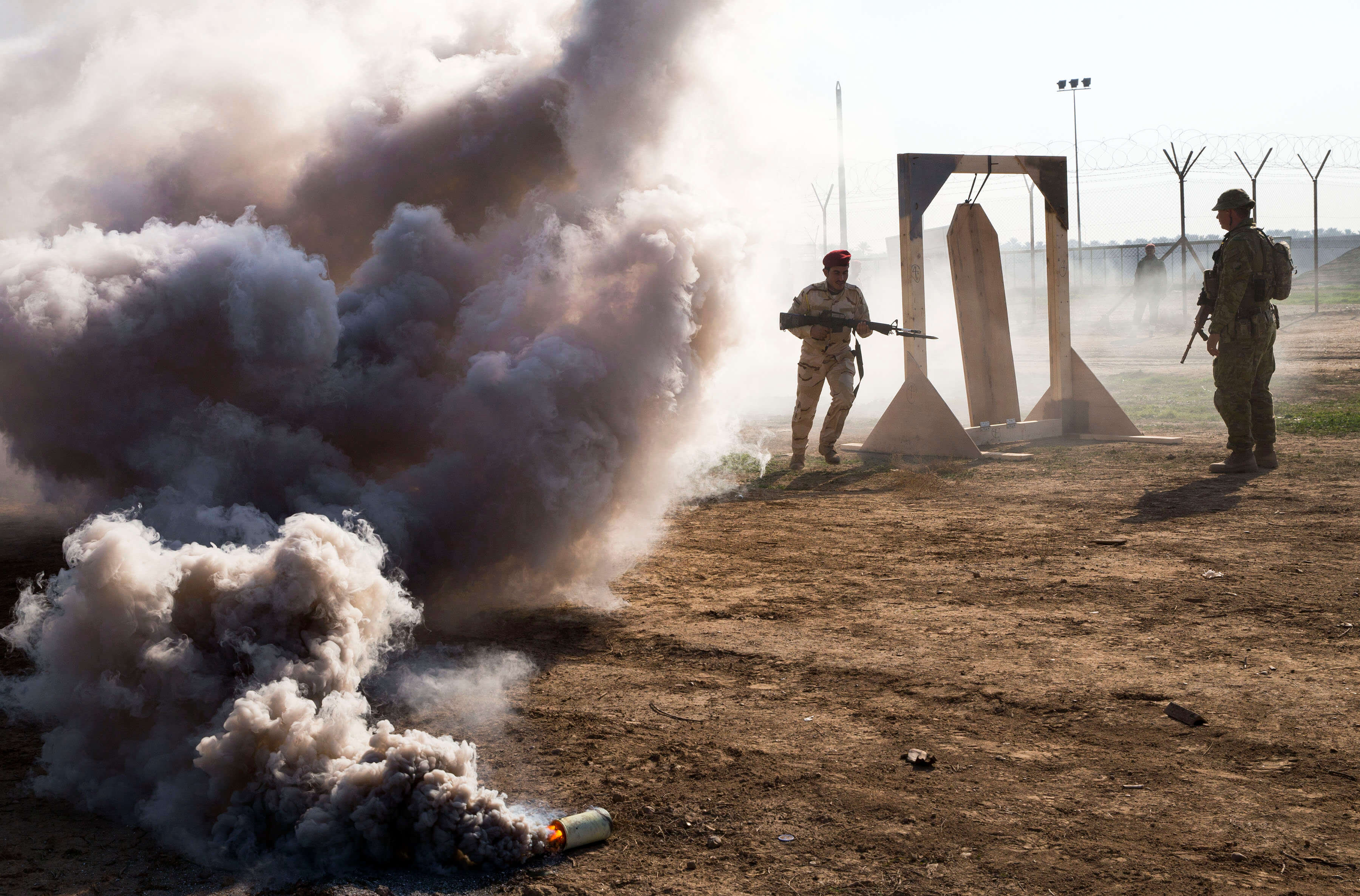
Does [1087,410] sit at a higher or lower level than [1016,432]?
higher

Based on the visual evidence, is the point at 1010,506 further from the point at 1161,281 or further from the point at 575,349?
the point at 1161,281

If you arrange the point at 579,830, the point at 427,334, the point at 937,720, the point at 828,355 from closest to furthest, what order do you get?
the point at 579,830 < the point at 937,720 < the point at 427,334 < the point at 828,355

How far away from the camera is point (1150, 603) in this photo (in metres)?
5.73

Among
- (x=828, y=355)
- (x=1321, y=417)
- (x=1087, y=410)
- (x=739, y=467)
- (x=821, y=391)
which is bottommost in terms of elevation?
(x=739, y=467)

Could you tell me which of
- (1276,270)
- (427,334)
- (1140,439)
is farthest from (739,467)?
(427,334)

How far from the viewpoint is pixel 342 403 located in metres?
5.61

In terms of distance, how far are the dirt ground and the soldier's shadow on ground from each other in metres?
0.07

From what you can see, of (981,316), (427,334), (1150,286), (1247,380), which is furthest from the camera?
(1150,286)

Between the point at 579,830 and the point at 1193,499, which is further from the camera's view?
the point at 1193,499

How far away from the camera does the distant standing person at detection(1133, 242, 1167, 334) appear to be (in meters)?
25.0

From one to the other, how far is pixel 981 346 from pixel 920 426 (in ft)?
5.63

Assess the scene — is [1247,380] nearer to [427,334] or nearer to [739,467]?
[739,467]

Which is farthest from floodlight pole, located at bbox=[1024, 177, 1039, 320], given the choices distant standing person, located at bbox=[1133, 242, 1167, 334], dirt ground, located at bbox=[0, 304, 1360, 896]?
dirt ground, located at bbox=[0, 304, 1360, 896]

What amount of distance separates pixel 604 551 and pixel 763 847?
12.0ft
